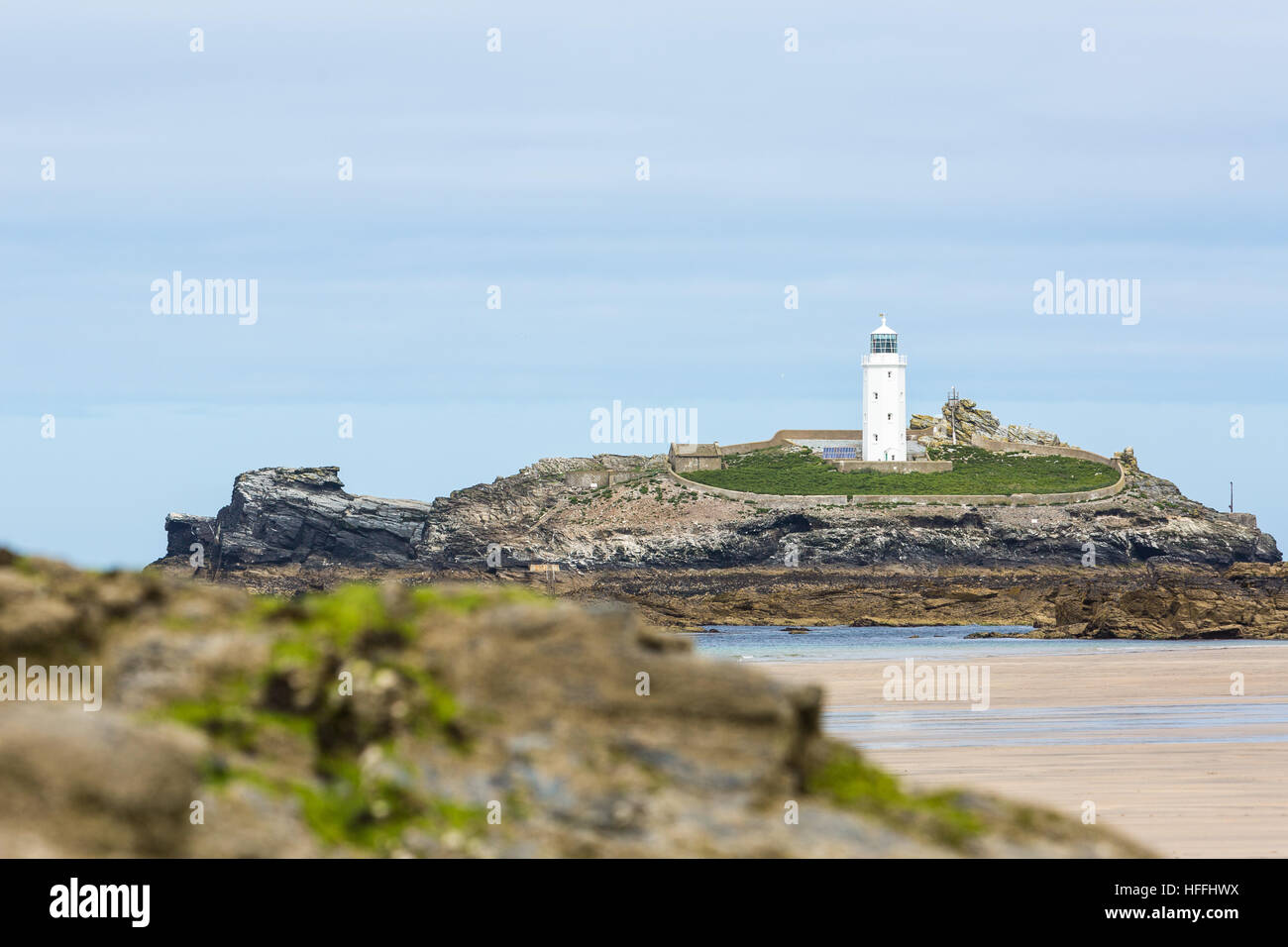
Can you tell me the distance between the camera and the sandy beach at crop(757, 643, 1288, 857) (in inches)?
637

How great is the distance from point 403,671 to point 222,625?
101 centimetres

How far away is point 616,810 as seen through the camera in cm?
685

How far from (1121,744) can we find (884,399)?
11756 cm

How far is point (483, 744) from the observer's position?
7047mm

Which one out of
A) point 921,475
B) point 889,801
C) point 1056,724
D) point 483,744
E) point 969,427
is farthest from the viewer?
point 969,427

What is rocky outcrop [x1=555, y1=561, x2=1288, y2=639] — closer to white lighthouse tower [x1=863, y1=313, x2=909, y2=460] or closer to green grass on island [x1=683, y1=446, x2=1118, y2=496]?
green grass on island [x1=683, y1=446, x2=1118, y2=496]

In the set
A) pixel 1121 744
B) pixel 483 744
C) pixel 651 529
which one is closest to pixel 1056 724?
pixel 1121 744

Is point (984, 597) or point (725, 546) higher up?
point (725, 546)

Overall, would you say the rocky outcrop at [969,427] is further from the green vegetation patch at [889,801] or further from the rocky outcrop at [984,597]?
the green vegetation patch at [889,801]

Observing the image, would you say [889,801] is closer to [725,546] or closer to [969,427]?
[725,546]

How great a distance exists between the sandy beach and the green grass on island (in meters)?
89.3

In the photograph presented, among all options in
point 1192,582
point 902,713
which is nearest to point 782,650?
point 902,713
